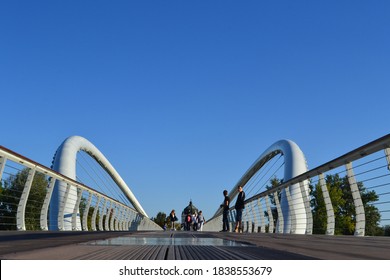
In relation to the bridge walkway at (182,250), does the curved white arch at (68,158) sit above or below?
above

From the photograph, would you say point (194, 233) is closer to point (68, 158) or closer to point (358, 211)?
point (358, 211)

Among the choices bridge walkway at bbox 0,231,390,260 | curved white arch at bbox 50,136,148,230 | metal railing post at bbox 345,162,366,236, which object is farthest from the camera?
curved white arch at bbox 50,136,148,230

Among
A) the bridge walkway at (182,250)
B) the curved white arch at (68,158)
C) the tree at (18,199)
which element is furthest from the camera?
the curved white arch at (68,158)

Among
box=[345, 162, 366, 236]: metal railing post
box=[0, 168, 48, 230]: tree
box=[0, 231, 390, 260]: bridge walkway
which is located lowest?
box=[0, 231, 390, 260]: bridge walkway

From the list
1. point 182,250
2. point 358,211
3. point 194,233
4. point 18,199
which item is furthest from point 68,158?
point 182,250

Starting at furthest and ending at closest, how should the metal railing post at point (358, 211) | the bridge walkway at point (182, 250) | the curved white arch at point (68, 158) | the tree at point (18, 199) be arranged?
1. the curved white arch at point (68, 158)
2. the tree at point (18, 199)
3. the metal railing post at point (358, 211)
4. the bridge walkway at point (182, 250)

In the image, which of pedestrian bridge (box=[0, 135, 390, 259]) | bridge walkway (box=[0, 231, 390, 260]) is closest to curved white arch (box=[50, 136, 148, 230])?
pedestrian bridge (box=[0, 135, 390, 259])

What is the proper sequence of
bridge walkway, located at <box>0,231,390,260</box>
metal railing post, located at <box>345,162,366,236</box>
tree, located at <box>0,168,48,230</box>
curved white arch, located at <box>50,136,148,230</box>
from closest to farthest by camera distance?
bridge walkway, located at <box>0,231,390,260</box> → metal railing post, located at <box>345,162,366,236</box> → tree, located at <box>0,168,48,230</box> → curved white arch, located at <box>50,136,148,230</box>

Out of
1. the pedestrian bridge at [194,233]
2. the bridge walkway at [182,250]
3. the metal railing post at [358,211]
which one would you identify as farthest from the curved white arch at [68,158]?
the bridge walkway at [182,250]

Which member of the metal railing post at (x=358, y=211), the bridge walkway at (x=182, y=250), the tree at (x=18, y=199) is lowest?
the bridge walkway at (x=182, y=250)

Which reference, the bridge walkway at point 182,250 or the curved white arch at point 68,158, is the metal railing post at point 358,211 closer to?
the bridge walkway at point 182,250

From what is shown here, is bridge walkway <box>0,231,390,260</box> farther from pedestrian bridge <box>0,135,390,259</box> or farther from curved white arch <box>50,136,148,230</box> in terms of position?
curved white arch <box>50,136,148,230</box>
